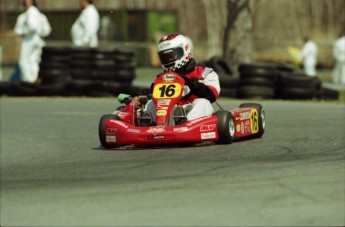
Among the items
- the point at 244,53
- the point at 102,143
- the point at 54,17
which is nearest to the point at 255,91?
the point at 244,53

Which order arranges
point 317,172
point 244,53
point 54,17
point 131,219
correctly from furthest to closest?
point 54,17 → point 244,53 → point 317,172 → point 131,219

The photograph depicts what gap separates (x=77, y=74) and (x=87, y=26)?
5.82 feet

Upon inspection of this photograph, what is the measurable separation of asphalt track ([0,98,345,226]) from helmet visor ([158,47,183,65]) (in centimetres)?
105

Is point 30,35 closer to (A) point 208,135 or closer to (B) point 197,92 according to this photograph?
(B) point 197,92

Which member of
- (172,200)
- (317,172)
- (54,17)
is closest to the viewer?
(172,200)

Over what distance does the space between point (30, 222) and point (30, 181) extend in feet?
5.26

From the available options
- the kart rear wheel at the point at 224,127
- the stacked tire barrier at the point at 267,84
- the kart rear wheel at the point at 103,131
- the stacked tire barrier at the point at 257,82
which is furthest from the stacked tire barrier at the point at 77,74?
the kart rear wheel at the point at 224,127

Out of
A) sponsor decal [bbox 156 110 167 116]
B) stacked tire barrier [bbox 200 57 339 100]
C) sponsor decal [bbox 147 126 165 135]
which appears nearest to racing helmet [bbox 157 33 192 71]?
sponsor decal [bbox 156 110 167 116]

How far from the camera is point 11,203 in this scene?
272 inches

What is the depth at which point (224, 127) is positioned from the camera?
1009 centimetres

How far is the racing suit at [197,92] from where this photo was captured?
34.0 ft

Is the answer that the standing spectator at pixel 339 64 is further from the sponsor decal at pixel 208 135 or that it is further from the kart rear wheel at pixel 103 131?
the sponsor decal at pixel 208 135

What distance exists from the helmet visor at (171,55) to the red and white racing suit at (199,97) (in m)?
0.24

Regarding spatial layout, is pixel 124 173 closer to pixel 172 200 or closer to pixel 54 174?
pixel 54 174
